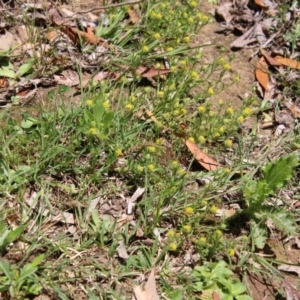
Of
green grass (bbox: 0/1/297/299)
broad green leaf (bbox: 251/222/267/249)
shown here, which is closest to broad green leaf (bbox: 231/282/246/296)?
green grass (bbox: 0/1/297/299)

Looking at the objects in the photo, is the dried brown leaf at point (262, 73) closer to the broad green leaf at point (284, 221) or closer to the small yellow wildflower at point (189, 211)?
the broad green leaf at point (284, 221)

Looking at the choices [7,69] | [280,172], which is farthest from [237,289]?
[7,69]

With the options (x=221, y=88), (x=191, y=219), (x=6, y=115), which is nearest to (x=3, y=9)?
(x=6, y=115)

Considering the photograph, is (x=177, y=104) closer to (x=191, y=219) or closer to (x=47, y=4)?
(x=191, y=219)

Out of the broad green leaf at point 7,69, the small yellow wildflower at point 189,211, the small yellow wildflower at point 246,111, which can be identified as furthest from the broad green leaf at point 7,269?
the small yellow wildflower at point 246,111

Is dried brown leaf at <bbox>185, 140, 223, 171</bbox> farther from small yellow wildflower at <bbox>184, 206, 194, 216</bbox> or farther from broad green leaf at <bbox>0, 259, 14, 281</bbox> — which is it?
broad green leaf at <bbox>0, 259, 14, 281</bbox>

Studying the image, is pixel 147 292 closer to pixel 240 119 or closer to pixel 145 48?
pixel 240 119
